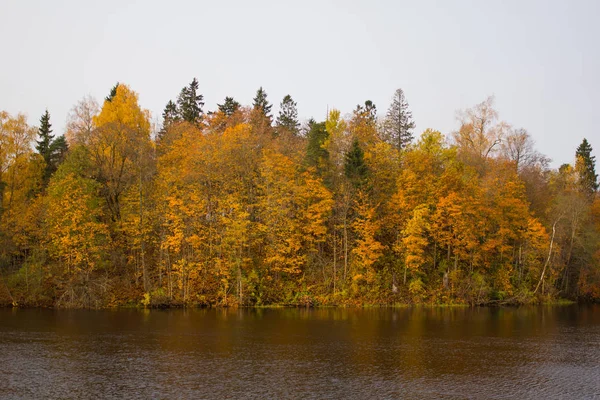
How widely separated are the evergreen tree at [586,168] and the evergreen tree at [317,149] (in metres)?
33.9

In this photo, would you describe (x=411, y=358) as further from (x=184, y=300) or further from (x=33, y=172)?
(x=33, y=172)

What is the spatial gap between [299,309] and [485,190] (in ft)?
74.6

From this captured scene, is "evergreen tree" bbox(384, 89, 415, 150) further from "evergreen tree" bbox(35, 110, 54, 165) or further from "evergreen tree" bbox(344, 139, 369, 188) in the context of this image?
"evergreen tree" bbox(35, 110, 54, 165)

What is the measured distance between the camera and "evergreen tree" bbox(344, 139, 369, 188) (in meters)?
50.7

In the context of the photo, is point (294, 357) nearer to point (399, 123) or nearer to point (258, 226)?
point (258, 226)

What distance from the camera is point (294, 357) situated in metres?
25.3

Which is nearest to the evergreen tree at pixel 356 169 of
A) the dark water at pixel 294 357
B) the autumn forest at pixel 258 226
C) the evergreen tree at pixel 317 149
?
the autumn forest at pixel 258 226

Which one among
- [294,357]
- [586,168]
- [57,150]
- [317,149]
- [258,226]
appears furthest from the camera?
[586,168]

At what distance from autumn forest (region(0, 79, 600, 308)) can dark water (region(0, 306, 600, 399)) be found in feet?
25.5

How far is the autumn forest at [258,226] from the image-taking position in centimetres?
4712

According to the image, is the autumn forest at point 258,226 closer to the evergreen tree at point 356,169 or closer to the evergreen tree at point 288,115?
the evergreen tree at point 356,169

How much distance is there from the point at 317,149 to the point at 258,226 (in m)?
12.5

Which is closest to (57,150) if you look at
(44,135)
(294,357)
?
(44,135)

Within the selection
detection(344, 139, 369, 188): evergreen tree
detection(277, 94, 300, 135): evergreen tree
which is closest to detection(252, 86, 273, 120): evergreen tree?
detection(277, 94, 300, 135): evergreen tree
